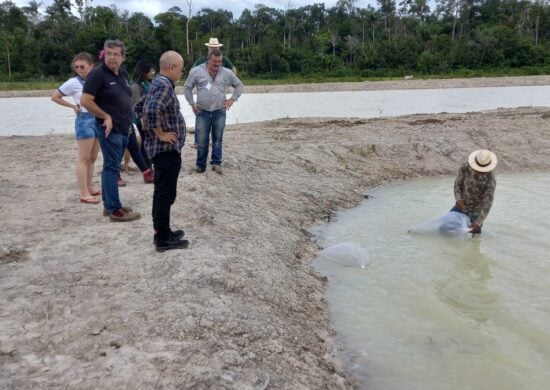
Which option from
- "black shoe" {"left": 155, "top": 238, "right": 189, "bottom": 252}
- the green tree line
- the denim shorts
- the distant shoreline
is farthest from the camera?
A: the green tree line

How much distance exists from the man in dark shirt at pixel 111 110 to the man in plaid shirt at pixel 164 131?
818 millimetres

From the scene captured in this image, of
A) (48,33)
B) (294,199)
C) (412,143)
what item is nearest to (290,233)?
(294,199)

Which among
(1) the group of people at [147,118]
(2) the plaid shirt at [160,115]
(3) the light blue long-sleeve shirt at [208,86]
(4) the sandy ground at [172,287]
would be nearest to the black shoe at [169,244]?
(1) the group of people at [147,118]

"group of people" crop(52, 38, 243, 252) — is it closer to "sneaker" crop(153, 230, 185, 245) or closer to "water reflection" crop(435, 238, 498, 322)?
"sneaker" crop(153, 230, 185, 245)

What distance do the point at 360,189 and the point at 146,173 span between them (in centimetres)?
414

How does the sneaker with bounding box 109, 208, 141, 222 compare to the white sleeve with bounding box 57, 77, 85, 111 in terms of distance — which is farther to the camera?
the white sleeve with bounding box 57, 77, 85, 111

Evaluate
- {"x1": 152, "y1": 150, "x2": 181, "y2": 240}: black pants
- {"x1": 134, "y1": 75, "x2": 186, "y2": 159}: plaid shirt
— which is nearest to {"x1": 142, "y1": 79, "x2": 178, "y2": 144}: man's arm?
{"x1": 134, "y1": 75, "x2": 186, "y2": 159}: plaid shirt

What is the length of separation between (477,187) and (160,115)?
13.1ft

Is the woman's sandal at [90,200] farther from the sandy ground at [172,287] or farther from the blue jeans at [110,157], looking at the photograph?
the blue jeans at [110,157]

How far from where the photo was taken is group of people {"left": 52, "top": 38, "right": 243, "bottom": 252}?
3.91 m

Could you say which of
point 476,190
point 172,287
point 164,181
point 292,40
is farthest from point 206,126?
point 292,40

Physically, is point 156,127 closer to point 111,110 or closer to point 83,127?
point 111,110

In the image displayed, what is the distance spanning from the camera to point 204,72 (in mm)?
6469

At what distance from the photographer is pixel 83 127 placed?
207 inches
